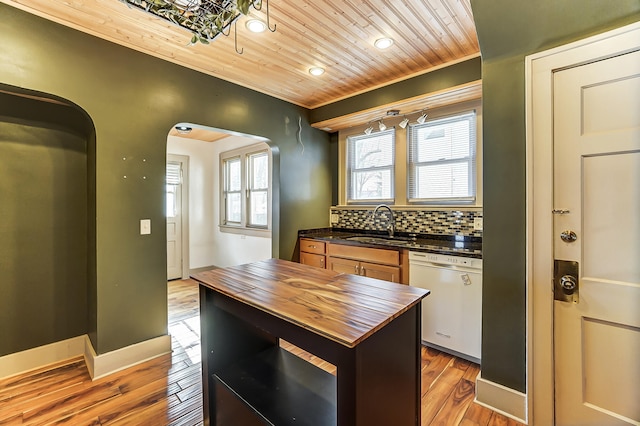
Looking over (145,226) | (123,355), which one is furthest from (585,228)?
(123,355)

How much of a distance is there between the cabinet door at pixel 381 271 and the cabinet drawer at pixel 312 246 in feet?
1.92

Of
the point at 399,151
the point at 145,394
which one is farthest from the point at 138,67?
the point at 399,151

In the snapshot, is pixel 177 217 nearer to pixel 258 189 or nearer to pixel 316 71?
pixel 258 189

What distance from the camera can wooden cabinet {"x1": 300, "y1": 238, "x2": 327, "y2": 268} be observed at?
3.39 m

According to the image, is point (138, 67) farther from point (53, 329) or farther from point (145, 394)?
point (145, 394)

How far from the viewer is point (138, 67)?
2.37 m

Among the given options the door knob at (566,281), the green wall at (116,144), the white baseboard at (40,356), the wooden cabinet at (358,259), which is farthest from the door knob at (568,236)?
the white baseboard at (40,356)

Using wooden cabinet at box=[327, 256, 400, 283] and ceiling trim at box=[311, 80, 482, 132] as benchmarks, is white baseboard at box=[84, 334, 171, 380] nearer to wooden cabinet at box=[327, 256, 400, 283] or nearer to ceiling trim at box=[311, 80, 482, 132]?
wooden cabinet at box=[327, 256, 400, 283]

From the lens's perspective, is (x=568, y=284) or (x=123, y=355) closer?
(x=568, y=284)

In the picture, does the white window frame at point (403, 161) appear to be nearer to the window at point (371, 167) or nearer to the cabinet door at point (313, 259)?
the window at point (371, 167)

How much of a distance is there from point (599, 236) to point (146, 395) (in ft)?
9.59

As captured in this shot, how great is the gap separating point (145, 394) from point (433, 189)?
320 centimetres

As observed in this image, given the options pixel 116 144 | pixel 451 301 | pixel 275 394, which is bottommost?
pixel 275 394

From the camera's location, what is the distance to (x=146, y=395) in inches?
79.4
